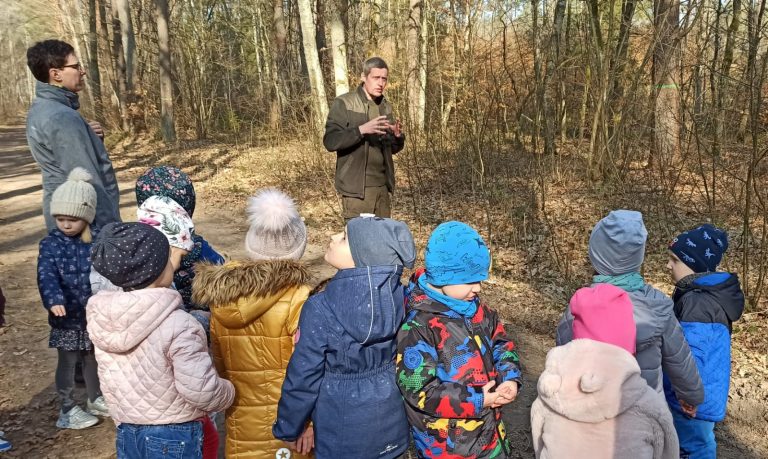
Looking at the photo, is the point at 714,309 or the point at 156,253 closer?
the point at 156,253

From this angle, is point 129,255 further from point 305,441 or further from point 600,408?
point 600,408

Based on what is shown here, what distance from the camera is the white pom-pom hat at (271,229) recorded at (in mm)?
2258

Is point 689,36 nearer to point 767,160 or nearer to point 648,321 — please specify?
point 767,160

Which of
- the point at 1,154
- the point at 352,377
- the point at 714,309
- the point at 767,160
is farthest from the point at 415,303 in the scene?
the point at 1,154

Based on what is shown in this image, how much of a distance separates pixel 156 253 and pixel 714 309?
8.37 feet

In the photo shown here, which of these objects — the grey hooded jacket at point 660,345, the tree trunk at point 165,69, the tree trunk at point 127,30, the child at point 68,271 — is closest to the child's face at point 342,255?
the grey hooded jacket at point 660,345

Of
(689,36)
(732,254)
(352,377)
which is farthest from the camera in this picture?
(732,254)

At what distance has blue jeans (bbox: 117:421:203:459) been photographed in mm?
2037

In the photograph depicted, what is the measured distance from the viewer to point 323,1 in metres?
17.5

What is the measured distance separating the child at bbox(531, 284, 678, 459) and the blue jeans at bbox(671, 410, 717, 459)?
1058mm

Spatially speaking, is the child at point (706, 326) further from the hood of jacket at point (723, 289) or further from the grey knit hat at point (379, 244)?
the grey knit hat at point (379, 244)

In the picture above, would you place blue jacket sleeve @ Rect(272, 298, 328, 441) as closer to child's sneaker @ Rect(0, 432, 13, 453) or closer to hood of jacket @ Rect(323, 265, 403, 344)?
hood of jacket @ Rect(323, 265, 403, 344)

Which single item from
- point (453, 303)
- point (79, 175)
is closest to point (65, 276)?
point (79, 175)

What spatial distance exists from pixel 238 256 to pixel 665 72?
5635 millimetres
